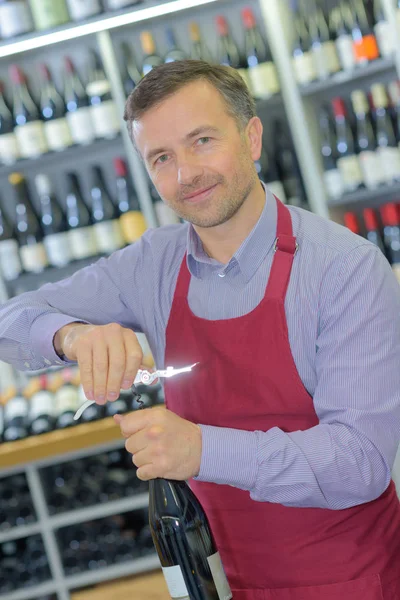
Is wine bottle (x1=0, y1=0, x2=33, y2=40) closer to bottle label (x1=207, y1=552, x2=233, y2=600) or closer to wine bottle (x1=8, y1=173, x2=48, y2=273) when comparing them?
wine bottle (x1=8, y1=173, x2=48, y2=273)

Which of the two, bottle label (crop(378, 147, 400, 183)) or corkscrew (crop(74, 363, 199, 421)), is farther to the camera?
bottle label (crop(378, 147, 400, 183))

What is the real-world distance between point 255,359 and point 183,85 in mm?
431

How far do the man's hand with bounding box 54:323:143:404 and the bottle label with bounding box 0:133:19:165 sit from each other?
2.18 meters

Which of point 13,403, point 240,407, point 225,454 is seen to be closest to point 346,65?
point 13,403

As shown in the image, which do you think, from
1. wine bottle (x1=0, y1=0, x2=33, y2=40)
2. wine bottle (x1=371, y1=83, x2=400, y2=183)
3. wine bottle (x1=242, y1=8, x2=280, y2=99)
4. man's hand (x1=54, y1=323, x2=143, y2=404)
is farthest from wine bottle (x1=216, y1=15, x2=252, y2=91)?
man's hand (x1=54, y1=323, x2=143, y2=404)

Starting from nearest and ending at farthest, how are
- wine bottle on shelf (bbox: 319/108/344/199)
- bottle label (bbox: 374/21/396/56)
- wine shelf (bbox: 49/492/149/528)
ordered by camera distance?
wine shelf (bbox: 49/492/149/528) < bottle label (bbox: 374/21/396/56) < wine bottle on shelf (bbox: 319/108/344/199)

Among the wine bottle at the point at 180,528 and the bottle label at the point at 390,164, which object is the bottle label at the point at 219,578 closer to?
the wine bottle at the point at 180,528

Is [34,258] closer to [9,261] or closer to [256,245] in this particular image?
[9,261]

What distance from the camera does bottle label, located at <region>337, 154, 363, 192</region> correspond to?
3.05m

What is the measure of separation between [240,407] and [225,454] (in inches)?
8.3

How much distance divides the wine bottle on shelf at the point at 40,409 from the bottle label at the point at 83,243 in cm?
51

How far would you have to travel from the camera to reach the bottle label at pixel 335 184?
306cm

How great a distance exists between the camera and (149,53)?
3170 mm

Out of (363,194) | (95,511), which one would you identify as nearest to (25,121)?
(363,194)
